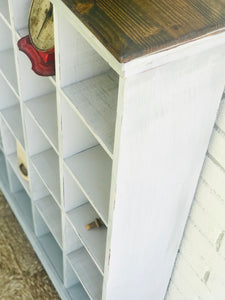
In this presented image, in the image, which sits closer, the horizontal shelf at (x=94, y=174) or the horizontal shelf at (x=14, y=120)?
the horizontal shelf at (x=94, y=174)

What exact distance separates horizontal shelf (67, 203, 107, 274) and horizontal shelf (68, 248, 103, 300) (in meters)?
0.28

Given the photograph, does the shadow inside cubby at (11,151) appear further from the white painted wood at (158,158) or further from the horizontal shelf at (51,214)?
the white painted wood at (158,158)

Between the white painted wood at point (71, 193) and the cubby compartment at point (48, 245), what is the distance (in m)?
0.49

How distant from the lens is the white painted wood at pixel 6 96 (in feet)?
6.79

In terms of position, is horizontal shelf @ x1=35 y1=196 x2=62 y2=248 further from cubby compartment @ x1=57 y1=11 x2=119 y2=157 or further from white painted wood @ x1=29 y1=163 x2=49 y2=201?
cubby compartment @ x1=57 y1=11 x2=119 y2=157

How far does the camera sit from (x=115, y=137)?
1075 mm

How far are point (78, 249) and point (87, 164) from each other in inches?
24.3

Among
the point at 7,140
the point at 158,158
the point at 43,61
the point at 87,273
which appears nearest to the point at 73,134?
the point at 43,61

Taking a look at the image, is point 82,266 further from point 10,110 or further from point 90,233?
point 10,110

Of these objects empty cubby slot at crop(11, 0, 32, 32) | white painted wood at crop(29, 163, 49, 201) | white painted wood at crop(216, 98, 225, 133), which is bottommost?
white painted wood at crop(216, 98, 225, 133)

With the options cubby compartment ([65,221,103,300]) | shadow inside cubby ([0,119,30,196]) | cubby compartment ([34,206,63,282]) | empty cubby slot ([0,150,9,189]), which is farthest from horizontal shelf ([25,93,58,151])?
empty cubby slot ([0,150,9,189])

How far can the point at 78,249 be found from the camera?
199cm

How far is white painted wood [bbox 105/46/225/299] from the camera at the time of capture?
3.41ft

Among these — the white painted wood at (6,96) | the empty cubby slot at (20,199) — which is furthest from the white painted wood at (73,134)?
the empty cubby slot at (20,199)
